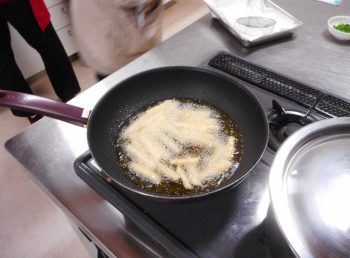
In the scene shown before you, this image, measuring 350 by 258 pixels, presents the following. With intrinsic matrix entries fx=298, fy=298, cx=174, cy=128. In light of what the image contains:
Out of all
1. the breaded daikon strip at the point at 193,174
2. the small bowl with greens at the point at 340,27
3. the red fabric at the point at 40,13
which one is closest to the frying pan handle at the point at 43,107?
the breaded daikon strip at the point at 193,174

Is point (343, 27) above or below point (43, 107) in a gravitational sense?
below

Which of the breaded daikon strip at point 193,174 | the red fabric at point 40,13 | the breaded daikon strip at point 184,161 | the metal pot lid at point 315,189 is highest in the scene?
the red fabric at point 40,13

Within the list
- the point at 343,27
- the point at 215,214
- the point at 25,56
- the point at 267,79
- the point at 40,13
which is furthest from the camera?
the point at 25,56

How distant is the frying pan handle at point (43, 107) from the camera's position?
21.0 inches

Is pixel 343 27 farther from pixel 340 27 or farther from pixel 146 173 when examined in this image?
pixel 146 173

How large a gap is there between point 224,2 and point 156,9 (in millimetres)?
293

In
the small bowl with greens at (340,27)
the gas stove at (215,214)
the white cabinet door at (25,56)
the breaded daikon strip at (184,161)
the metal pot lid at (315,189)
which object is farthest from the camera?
the white cabinet door at (25,56)

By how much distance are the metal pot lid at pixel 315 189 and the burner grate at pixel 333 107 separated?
221 millimetres

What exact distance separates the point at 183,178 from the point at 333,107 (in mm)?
396

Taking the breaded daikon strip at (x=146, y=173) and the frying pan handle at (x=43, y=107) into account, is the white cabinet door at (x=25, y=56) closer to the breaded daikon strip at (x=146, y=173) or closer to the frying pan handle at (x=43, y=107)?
the frying pan handle at (x=43, y=107)

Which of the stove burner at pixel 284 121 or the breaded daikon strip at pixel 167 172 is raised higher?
the breaded daikon strip at pixel 167 172

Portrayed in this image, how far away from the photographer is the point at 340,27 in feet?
2.93

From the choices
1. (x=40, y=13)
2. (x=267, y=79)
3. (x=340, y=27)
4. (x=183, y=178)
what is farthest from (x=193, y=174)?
(x=40, y=13)

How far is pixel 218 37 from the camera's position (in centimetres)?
93
